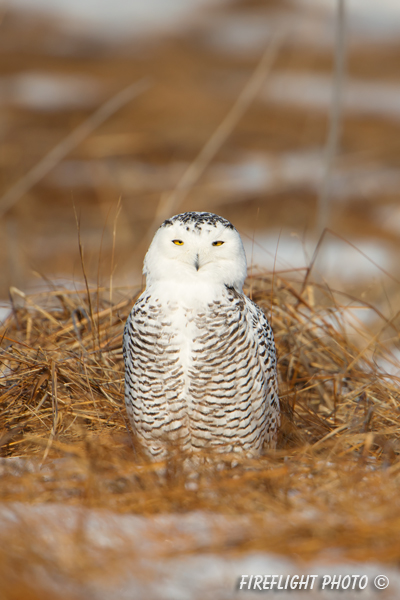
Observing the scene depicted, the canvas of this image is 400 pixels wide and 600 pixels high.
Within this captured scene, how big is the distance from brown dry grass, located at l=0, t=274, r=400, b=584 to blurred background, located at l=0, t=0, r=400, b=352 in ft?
10.9

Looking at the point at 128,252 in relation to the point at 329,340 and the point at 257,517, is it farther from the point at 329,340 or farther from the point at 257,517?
the point at 257,517

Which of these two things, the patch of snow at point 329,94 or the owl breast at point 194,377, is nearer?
the owl breast at point 194,377

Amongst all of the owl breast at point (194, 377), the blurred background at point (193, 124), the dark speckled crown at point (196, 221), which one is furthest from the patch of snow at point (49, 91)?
the owl breast at point (194, 377)

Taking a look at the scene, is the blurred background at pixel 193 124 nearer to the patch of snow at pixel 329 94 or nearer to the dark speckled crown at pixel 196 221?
the patch of snow at pixel 329 94

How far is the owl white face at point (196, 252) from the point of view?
1877mm

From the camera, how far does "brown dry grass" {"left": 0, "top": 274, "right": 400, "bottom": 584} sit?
51.7 inches

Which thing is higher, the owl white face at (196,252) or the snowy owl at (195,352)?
the owl white face at (196,252)

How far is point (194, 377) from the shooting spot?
5.92 feet

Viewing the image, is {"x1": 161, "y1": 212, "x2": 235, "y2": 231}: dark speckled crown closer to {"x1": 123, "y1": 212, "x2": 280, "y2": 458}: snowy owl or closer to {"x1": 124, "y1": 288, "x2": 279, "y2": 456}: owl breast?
{"x1": 123, "y1": 212, "x2": 280, "y2": 458}: snowy owl

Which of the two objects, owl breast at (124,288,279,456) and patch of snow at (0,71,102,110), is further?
patch of snow at (0,71,102,110)

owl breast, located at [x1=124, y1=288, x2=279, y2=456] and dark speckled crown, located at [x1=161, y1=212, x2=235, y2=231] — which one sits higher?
dark speckled crown, located at [x1=161, y1=212, x2=235, y2=231]

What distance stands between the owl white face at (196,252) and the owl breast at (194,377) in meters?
0.08

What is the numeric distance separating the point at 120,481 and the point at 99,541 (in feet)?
1.22

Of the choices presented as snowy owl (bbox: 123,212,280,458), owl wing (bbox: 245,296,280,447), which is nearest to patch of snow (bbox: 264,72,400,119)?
owl wing (bbox: 245,296,280,447)
